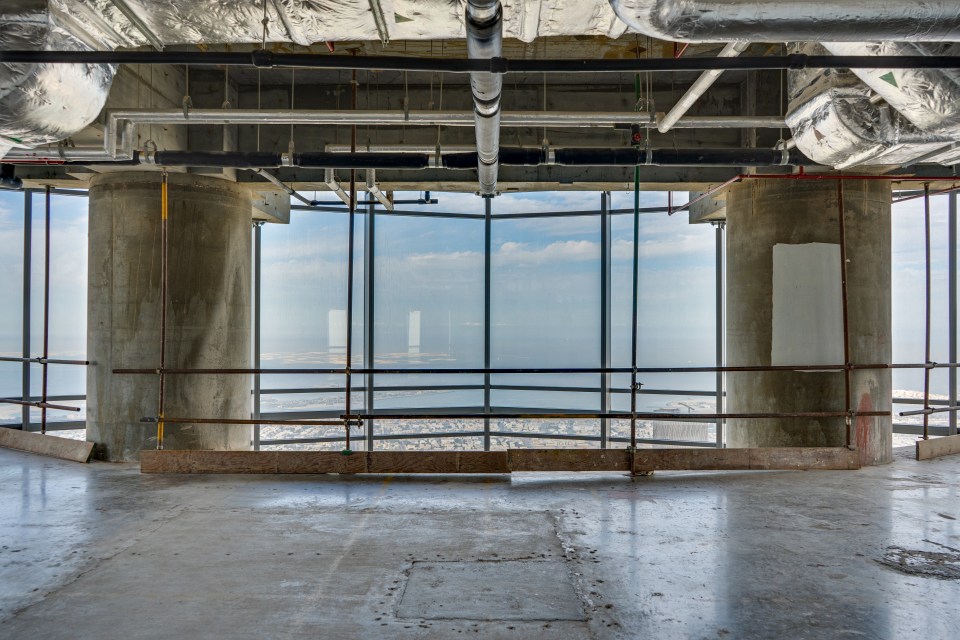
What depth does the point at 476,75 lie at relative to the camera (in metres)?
3.75

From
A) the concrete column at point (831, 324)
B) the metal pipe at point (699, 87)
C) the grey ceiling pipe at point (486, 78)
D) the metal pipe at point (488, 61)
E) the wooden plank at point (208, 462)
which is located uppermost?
the metal pipe at point (699, 87)

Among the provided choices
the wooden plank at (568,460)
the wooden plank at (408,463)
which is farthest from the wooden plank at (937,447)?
the wooden plank at (408,463)

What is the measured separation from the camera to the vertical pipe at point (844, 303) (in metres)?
6.41

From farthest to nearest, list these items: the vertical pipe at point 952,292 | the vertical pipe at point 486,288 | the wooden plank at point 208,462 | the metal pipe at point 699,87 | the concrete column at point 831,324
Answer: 1. the vertical pipe at point 486,288
2. the vertical pipe at point 952,292
3. the concrete column at point 831,324
4. the wooden plank at point 208,462
5. the metal pipe at point 699,87

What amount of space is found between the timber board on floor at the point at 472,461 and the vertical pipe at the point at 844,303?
720mm

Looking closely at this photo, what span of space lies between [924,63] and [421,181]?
4917 millimetres

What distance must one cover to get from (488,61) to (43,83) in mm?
2613

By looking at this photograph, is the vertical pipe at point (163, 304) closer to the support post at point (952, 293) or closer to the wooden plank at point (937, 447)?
the wooden plank at point (937, 447)

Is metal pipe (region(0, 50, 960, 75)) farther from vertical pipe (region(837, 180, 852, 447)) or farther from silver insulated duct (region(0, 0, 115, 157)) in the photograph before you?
vertical pipe (region(837, 180, 852, 447))

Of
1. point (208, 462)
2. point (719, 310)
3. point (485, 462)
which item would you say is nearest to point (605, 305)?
A: point (719, 310)

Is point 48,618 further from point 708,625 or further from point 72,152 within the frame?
point 72,152

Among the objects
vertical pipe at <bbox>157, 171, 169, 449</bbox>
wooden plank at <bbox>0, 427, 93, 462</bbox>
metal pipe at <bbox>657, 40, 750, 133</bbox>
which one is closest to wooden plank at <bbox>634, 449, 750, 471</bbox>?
metal pipe at <bbox>657, 40, 750, 133</bbox>

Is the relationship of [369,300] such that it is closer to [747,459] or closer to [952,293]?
[747,459]

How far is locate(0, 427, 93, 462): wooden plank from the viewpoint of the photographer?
22.6ft
